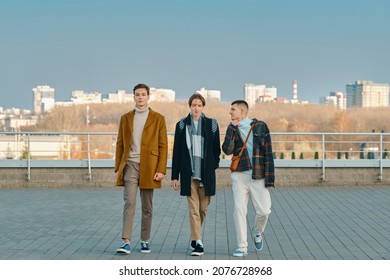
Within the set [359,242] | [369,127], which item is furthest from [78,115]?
[359,242]

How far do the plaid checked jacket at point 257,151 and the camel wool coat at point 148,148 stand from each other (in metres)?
0.75

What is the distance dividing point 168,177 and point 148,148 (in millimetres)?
9882

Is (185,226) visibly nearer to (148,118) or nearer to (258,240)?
(258,240)

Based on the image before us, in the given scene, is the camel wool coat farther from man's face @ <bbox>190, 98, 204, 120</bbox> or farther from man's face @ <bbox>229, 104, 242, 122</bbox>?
man's face @ <bbox>229, 104, 242, 122</bbox>

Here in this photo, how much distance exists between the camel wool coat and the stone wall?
31.9 feet

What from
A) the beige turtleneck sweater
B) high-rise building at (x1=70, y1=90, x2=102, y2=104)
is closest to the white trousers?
the beige turtleneck sweater

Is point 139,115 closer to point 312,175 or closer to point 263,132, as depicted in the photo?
point 263,132

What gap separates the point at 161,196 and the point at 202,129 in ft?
27.1

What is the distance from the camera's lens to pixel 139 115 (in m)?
9.17

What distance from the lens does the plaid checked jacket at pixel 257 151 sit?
883 centimetres

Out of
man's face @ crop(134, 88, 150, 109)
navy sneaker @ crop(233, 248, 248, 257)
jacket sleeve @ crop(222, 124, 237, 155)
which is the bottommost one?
navy sneaker @ crop(233, 248, 248, 257)

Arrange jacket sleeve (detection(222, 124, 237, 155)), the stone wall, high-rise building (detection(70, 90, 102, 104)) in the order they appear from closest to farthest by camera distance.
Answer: jacket sleeve (detection(222, 124, 237, 155)) → the stone wall → high-rise building (detection(70, 90, 102, 104))

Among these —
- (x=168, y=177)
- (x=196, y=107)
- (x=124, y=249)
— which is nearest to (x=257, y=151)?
(x=196, y=107)

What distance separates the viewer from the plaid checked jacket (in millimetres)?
8828
